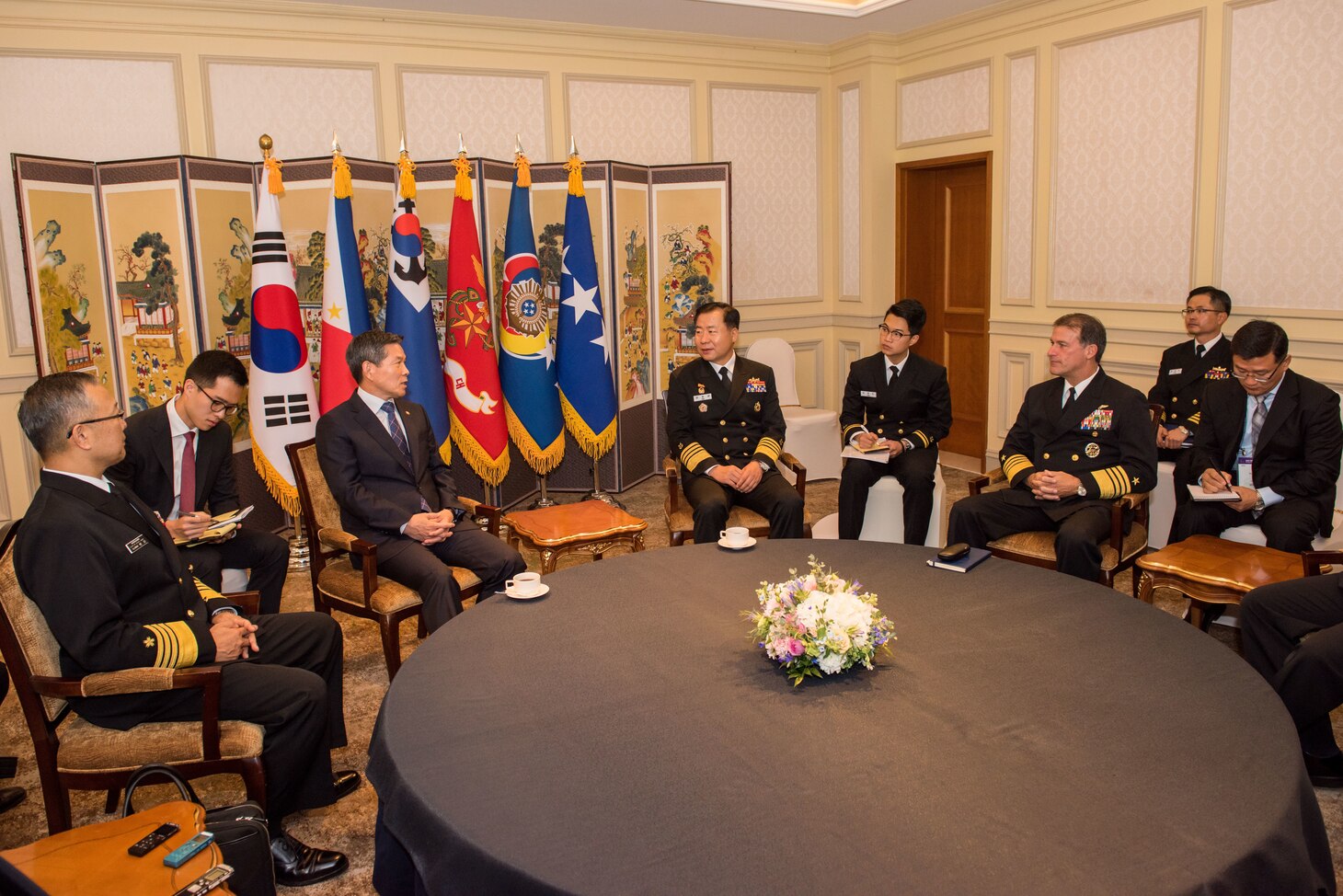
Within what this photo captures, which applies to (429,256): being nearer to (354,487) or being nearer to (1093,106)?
(354,487)

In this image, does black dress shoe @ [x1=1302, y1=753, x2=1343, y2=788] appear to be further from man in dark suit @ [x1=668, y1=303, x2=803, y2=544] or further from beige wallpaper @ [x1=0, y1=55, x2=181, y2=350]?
beige wallpaper @ [x1=0, y1=55, x2=181, y2=350]

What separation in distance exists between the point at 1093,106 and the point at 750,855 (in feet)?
19.4

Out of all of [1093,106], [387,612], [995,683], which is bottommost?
[387,612]

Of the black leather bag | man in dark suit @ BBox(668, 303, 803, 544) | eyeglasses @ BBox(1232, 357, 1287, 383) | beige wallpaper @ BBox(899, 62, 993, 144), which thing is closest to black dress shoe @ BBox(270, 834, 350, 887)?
the black leather bag

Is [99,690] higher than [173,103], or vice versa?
[173,103]

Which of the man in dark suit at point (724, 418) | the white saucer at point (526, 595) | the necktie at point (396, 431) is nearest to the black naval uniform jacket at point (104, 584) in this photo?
the white saucer at point (526, 595)

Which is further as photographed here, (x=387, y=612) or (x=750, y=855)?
(x=387, y=612)

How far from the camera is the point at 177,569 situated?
2.76m

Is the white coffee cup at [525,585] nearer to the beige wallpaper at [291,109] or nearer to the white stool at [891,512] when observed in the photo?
the white stool at [891,512]

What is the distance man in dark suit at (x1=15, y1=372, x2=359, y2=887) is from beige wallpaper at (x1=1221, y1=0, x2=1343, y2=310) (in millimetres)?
5197

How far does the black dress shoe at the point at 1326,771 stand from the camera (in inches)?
117

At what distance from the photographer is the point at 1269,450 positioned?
3.98m

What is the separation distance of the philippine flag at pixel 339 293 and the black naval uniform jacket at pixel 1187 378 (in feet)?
14.1

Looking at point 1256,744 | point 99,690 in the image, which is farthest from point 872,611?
point 99,690
